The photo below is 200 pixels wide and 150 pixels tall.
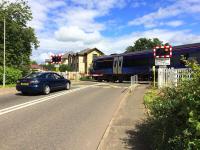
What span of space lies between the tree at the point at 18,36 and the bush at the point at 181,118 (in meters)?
33.3

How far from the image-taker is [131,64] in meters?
39.4

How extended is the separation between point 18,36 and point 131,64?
1382 cm

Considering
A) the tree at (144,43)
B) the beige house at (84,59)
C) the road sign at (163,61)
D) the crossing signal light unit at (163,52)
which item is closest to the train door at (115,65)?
the crossing signal light unit at (163,52)

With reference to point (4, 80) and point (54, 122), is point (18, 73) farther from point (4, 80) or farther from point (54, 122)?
point (54, 122)

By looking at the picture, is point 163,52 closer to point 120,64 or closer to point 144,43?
point 120,64

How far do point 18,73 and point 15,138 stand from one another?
24117mm

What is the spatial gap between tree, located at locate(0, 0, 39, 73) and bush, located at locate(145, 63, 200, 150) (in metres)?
33.3

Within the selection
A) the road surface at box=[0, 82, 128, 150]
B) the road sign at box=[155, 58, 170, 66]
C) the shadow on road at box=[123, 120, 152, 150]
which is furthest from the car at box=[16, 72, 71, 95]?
the shadow on road at box=[123, 120, 152, 150]

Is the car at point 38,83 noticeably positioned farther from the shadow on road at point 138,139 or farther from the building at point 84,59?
the building at point 84,59

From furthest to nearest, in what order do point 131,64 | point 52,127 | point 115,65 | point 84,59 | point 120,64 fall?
point 84,59 → point 115,65 → point 120,64 → point 131,64 → point 52,127

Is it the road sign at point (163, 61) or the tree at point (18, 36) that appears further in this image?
the tree at point (18, 36)

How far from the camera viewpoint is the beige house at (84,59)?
88.5 meters

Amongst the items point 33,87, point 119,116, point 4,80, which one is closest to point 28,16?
point 4,80

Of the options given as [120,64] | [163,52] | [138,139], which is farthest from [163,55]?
[120,64]
